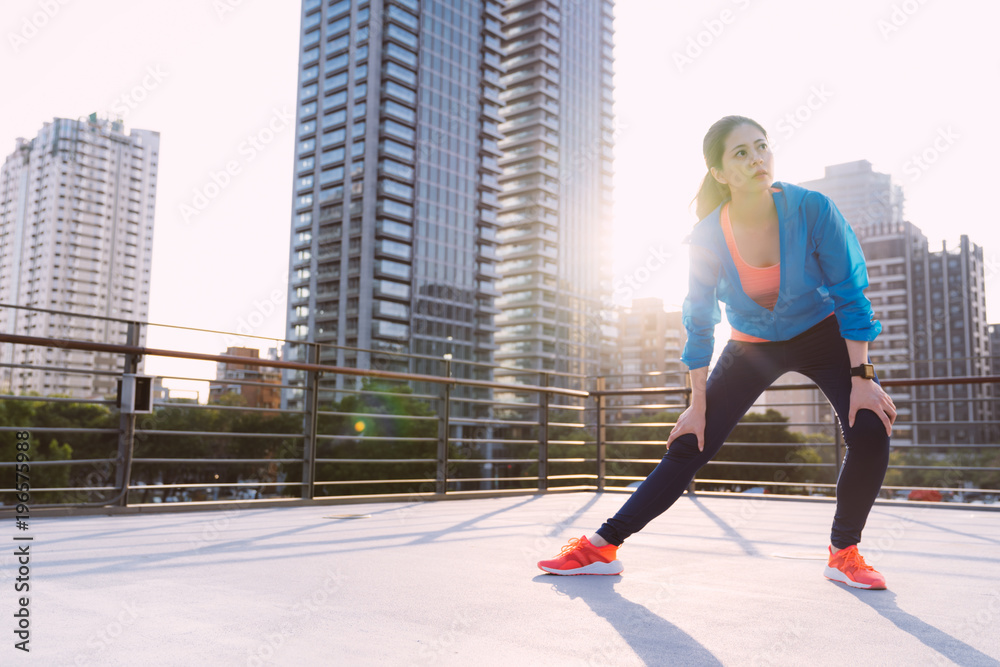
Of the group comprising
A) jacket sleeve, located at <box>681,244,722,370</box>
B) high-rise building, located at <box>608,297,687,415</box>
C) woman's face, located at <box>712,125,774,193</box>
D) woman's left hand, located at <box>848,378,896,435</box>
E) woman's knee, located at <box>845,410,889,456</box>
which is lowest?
woman's knee, located at <box>845,410,889,456</box>

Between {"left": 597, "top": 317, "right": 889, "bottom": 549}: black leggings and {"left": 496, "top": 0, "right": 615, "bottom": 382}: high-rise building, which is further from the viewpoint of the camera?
{"left": 496, "top": 0, "right": 615, "bottom": 382}: high-rise building

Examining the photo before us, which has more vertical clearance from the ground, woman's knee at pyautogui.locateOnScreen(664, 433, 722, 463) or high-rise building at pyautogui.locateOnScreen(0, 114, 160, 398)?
high-rise building at pyautogui.locateOnScreen(0, 114, 160, 398)

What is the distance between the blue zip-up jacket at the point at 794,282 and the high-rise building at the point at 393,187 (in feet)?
162

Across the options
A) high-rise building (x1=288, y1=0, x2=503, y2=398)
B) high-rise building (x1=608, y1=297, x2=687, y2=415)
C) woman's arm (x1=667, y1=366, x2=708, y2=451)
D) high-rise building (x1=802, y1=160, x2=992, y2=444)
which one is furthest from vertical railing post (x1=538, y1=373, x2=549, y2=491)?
high-rise building (x1=608, y1=297, x2=687, y2=415)

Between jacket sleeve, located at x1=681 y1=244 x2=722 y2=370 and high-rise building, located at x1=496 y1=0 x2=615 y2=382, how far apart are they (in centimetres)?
6320

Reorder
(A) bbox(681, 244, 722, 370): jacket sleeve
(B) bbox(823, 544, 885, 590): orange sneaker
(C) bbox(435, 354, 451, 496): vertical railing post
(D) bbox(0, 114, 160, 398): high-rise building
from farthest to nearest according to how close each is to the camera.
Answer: (D) bbox(0, 114, 160, 398): high-rise building, (C) bbox(435, 354, 451, 496): vertical railing post, (A) bbox(681, 244, 722, 370): jacket sleeve, (B) bbox(823, 544, 885, 590): orange sneaker

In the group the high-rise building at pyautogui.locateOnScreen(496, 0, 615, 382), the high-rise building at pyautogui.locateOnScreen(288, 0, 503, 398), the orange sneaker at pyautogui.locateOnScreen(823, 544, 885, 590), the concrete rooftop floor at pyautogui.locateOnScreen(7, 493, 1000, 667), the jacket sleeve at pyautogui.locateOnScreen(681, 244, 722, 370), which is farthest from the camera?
the high-rise building at pyautogui.locateOnScreen(496, 0, 615, 382)

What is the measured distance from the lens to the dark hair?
2.28m

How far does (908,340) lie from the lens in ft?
241

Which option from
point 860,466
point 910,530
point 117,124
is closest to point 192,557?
point 860,466

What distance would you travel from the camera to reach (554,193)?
74500mm

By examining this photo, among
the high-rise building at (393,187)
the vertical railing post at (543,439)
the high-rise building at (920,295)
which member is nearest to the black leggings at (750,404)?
the vertical railing post at (543,439)

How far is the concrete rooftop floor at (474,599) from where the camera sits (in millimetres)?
1312

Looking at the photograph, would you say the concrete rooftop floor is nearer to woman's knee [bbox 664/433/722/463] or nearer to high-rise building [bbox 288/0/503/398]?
woman's knee [bbox 664/433/722/463]
